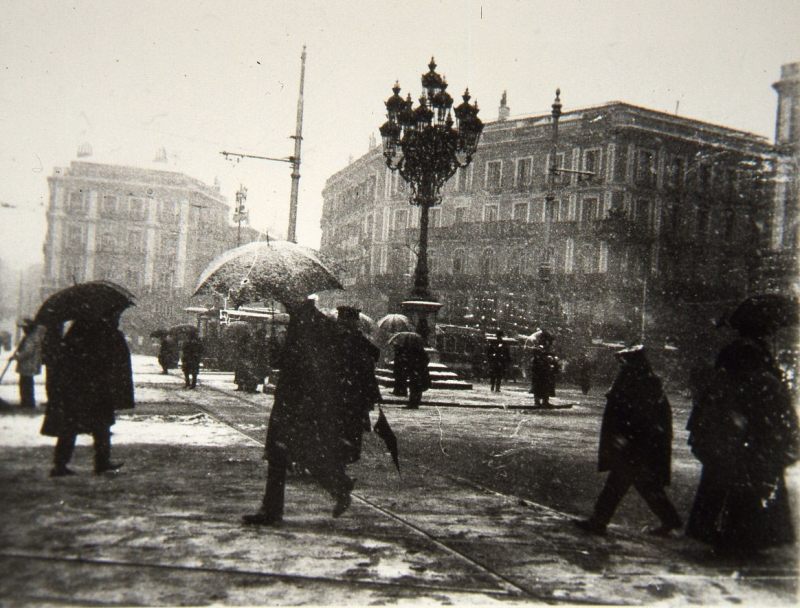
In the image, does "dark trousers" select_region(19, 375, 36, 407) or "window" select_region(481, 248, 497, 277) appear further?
"window" select_region(481, 248, 497, 277)

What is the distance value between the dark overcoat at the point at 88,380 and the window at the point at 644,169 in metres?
33.6

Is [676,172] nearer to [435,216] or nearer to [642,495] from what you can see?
[435,216]

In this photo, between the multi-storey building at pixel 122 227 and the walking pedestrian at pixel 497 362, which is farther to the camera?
the walking pedestrian at pixel 497 362

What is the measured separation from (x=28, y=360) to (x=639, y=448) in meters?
8.34

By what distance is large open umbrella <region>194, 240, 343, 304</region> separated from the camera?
6.62m

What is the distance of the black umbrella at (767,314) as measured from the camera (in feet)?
14.6

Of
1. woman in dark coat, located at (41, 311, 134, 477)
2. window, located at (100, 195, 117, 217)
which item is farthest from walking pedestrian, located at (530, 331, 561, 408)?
woman in dark coat, located at (41, 311, 134, 477)

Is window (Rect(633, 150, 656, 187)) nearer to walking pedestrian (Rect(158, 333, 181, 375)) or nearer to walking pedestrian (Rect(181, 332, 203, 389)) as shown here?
walking pedestrian (Rect(158, 333, 181, 375))

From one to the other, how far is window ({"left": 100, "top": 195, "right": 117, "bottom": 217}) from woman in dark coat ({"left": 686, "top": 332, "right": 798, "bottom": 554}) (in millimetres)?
9979

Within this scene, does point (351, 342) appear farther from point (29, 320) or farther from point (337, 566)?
point (29, 320)

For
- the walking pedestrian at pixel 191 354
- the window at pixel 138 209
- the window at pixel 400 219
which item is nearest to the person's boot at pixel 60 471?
the window at pixel 138 209

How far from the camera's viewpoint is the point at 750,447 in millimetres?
4277

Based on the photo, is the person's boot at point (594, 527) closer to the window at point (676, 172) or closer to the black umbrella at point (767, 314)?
the black umbrella at point (767, 314)

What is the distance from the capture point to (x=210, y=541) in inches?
164
